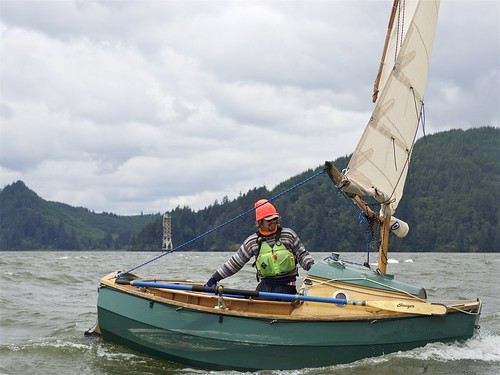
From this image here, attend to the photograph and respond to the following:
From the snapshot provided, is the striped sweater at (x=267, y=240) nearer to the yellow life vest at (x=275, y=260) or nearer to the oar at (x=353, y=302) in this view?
the yellow life vest at (x=275, y=260)

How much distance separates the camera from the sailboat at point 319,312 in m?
9.12

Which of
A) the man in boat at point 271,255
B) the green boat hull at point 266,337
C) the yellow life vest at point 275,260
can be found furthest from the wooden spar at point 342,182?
the green boat hull at point 266,337

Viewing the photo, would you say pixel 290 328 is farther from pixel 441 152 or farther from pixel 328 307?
pixel 441 152

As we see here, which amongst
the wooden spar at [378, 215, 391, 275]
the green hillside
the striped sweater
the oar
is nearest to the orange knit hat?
the striped sweater

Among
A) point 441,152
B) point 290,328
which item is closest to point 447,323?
point 290,328

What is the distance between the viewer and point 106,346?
10.4m

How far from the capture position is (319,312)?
31.0ft

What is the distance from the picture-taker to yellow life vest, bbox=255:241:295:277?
948 cm

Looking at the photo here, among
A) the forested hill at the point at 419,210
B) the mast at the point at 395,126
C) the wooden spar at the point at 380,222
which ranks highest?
the forested hill at the point at 419,210

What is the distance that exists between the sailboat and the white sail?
0.02 m

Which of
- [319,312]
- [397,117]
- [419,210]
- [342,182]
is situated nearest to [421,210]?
[419,210]

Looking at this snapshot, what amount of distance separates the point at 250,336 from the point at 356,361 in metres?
1.49

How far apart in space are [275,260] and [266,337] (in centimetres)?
108

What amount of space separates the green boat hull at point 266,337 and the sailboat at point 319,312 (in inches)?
0.5
